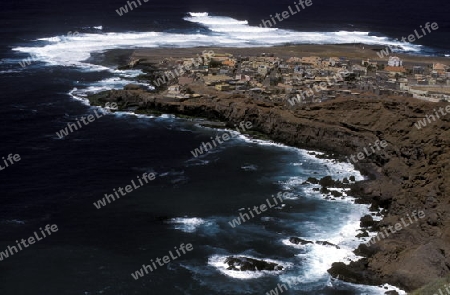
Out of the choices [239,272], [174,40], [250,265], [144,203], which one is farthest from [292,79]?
[174,40]

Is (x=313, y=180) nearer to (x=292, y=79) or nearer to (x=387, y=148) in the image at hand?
(x=387, y=148)

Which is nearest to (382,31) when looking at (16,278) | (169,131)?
(169,131)

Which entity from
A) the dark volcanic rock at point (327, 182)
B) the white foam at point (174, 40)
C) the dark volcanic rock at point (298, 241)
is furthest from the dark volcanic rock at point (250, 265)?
the white foam at point (174, 40)

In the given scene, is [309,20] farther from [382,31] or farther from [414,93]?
[414,93]

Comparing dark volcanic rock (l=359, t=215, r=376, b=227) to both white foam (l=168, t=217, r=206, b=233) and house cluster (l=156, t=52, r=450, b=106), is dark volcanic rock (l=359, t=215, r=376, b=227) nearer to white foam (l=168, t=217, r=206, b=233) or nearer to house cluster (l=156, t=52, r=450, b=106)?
white foam (l=168, t=217, r=206, b=233)

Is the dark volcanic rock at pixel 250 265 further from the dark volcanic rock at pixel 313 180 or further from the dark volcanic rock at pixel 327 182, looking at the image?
the dark volcanic rock at pixel 313 180
